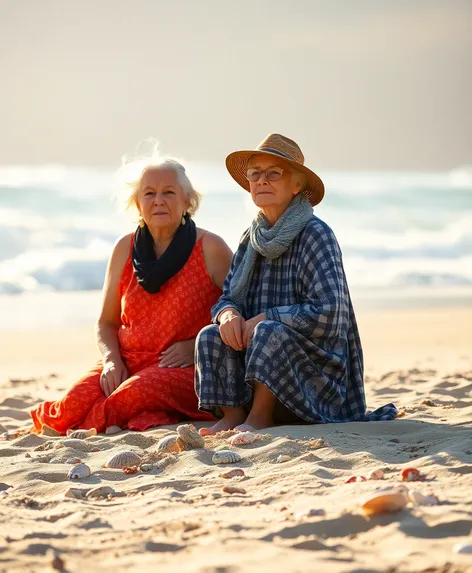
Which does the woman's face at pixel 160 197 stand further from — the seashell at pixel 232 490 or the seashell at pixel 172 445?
the seashell at pixel 232 490

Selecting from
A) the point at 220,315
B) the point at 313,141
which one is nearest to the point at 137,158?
the point at 220,315

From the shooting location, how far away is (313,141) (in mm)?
31969

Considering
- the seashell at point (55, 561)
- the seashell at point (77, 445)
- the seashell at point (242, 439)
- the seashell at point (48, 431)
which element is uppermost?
the seashell at point (48, 431)

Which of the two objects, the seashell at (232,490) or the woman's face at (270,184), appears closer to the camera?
the seashell at (232,490)

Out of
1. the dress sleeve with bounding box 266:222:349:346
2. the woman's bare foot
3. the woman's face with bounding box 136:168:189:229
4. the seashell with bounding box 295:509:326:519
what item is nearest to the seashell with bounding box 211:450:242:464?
the woman's bare foot

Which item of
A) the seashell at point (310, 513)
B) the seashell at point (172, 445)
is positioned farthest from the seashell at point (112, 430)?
the seashell at point (310, 513)

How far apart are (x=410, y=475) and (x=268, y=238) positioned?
1724 mm

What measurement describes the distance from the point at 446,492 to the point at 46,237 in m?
17.6

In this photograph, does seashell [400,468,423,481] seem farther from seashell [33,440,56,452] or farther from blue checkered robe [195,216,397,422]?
seashell [33,440,56,452]

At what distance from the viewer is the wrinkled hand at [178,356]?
199 inches

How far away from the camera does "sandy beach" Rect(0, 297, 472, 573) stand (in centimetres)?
242

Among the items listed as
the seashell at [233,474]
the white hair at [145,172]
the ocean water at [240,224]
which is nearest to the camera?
the seashell at [233,474]

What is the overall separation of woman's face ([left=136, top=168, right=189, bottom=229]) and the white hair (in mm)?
34

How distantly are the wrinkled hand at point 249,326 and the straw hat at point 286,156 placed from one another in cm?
72
